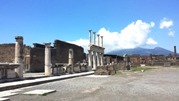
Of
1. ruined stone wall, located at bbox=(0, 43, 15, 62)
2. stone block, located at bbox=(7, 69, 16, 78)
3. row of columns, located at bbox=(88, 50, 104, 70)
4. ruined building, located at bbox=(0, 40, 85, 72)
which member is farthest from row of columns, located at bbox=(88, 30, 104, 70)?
stone block, located at bbox=(7, 69, 16, 78)

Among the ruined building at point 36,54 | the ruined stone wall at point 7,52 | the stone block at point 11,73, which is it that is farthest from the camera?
the ruined stone wall at point 7,52

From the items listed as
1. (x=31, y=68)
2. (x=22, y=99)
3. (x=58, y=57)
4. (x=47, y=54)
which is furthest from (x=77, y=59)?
(x=22, y=99)

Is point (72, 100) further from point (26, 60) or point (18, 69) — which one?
point (26, 60)

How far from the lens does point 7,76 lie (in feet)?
63.4

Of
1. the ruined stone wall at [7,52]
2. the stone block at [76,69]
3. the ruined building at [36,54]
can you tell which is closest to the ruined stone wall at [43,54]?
the ruined building at [36,54]

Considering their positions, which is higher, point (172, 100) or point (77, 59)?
point (77, 59)

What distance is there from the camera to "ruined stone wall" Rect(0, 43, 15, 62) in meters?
40.1

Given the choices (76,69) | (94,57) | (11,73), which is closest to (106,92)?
(11,73)

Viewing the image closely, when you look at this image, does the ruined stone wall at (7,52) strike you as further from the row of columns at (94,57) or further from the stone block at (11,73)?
the stone block at (11,73)

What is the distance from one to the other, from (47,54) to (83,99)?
1570 centimetres

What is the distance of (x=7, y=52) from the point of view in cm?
4038

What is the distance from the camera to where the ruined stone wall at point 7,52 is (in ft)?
131

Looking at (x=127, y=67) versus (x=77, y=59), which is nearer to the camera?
(x=127, y=67)

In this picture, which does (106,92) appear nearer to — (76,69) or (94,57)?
(76,69)
